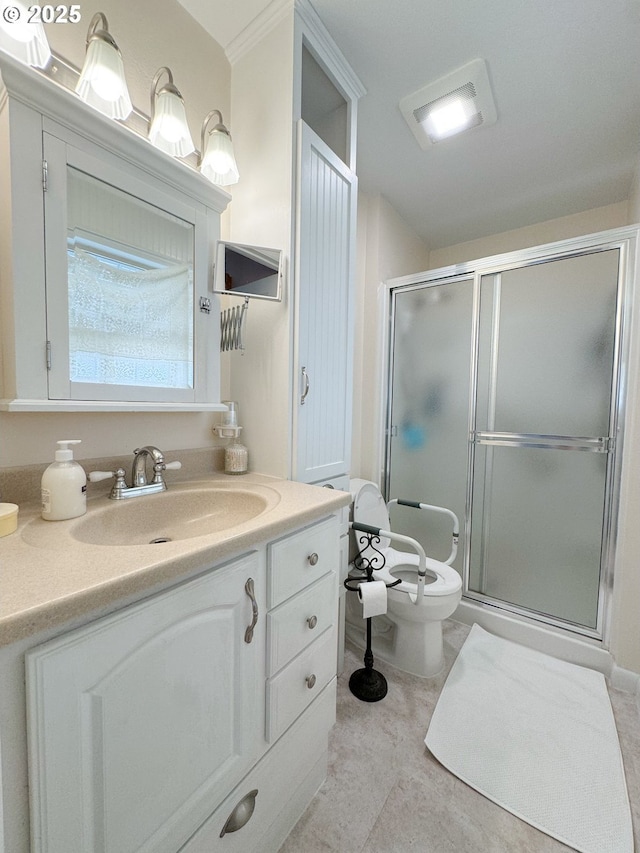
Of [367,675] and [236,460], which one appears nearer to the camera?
[236,460]

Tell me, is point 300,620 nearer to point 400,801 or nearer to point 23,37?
point 400,801

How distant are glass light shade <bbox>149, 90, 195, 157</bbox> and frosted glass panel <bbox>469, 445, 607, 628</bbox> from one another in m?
1.94

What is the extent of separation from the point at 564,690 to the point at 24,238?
2414 mm

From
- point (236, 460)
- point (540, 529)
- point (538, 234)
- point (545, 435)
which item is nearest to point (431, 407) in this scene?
point (545, 435)

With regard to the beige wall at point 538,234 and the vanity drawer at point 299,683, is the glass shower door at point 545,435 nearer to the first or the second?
the beige wall at point 538,234

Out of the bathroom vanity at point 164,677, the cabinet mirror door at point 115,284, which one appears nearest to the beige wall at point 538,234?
the cabinet mirror door at point 115,284

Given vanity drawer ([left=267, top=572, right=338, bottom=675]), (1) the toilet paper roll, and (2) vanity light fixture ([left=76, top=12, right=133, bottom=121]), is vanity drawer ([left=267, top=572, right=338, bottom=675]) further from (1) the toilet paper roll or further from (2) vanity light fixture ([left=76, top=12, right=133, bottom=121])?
(2) vanity light fixture ([left=76, top=12, right=133, bottom=121])

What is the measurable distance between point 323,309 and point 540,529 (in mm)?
1620

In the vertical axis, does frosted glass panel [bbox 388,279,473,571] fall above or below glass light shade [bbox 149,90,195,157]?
below

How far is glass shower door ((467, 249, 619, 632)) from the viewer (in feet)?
5.42

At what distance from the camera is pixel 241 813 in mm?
767

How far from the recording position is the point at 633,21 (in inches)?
44.8

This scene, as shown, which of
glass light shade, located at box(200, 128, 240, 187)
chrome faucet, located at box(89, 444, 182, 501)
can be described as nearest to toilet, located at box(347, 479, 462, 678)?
chrome faucet, located at box(89, 444, 182, 501)

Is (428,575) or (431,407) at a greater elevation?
(431,407)
